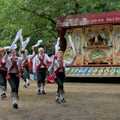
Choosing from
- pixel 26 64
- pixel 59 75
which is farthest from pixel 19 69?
pixel 26 64

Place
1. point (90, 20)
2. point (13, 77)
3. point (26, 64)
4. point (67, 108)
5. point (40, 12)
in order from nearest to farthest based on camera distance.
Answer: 1. point (67, 108)
2. point (13, 77)
3. point (26, 64)
4. point (90, 20)
5. point (40, 12)

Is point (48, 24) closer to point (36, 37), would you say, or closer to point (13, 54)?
point (36, 37)

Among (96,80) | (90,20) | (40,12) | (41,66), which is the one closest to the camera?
(41,66)

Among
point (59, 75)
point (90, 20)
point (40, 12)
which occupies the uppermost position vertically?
point (40, 12)

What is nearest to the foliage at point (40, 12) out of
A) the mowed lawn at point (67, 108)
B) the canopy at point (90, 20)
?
the canopy at point (90, 20)

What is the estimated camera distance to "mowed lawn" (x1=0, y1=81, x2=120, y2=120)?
47.4 ft

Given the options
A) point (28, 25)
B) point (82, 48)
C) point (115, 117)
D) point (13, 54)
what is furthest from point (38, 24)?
point (115, 117)

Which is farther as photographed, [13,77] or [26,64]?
[26,64]

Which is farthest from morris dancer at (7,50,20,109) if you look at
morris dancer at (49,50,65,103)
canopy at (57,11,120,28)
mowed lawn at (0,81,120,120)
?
canopy at (57,11,120,28)

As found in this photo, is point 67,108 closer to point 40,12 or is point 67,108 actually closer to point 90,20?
point 90,20

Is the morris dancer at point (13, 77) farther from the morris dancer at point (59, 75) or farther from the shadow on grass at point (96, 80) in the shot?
the shadow on grass at point (96, 80)

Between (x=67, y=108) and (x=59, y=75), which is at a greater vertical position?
(x=59, y=75)

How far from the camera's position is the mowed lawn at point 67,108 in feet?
47.4

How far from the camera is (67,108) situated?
53.5ft
